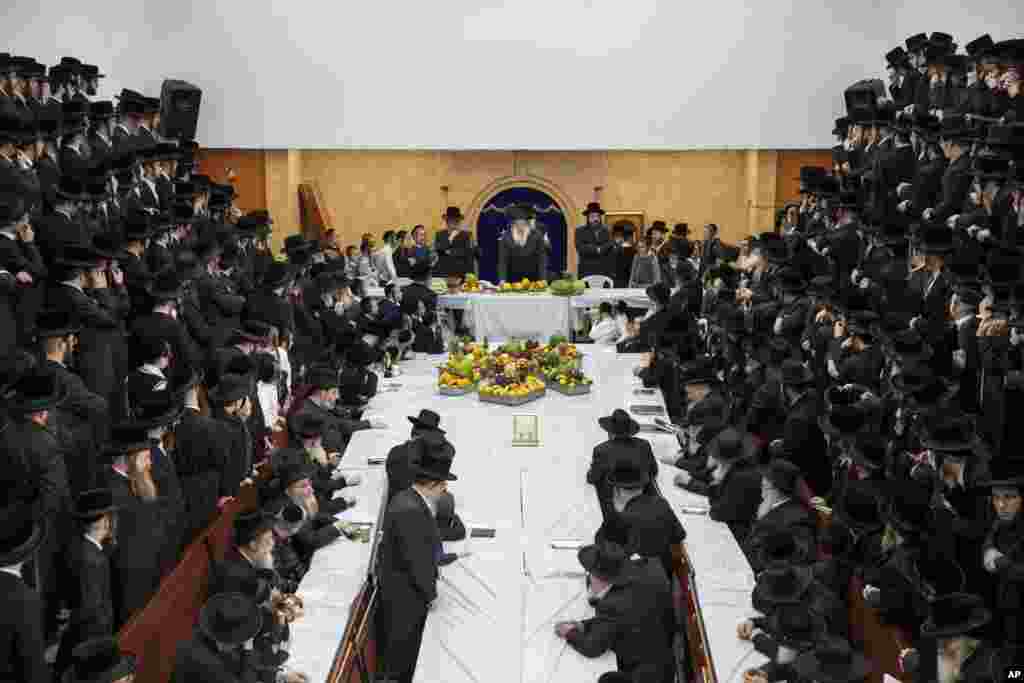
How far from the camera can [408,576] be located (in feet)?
22.5

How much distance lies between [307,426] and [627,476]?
254 cm

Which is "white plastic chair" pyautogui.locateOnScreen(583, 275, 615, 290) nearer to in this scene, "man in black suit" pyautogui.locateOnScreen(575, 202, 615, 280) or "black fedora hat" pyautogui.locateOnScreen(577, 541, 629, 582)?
"man in black suit" pyautogui.locateOnScreen(575, 202, 615, 280)

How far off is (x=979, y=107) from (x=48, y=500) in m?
8.64

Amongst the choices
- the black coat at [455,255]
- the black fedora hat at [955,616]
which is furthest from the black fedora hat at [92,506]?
the black coat at [455,255]

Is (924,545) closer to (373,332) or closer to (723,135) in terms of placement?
(373,332)

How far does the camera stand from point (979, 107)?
10.2 meters

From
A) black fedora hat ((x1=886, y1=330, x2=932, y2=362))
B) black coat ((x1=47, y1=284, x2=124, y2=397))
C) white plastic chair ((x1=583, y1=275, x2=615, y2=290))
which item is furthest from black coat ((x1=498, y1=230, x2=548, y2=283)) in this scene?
black fedora hat ((x1=886, y1=330, x2=932, y2=362))

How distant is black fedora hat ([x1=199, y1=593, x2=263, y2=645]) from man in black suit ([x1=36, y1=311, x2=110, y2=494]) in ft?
6.24

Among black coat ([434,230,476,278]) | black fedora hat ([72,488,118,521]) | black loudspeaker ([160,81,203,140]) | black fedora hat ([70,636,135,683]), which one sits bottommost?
black fedora hat ([70,636,135,683])

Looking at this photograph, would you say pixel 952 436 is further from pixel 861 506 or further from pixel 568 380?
pixel 568 380

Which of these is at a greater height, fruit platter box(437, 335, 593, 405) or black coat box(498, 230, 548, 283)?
black coat box(498, 230, 548, 283)

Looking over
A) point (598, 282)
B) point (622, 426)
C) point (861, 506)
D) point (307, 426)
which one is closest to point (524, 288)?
point (598, 282)

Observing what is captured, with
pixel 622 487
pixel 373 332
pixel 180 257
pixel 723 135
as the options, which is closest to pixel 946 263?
pixel 622 487

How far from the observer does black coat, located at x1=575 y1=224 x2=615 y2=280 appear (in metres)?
15.0
